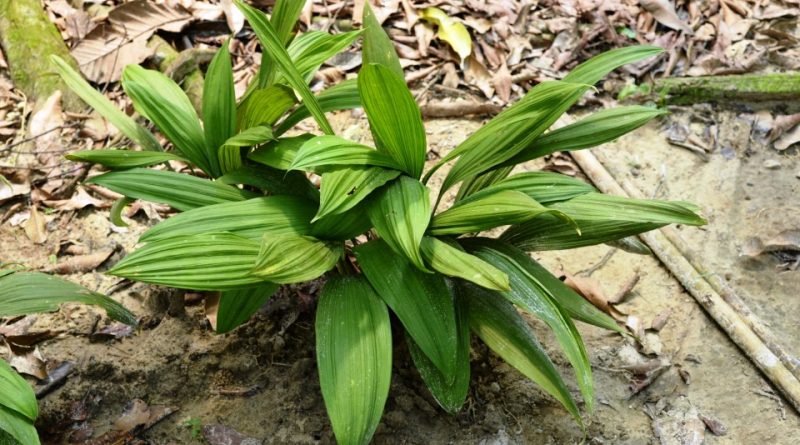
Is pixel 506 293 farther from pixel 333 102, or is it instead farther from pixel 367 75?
pixel 333 102

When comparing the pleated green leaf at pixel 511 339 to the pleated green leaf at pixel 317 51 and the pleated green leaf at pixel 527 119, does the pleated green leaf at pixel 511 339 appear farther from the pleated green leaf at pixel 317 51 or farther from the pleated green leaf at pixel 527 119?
the pleated green leaf at pixel 317 51

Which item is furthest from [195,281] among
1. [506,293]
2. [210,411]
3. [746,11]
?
[746,11]

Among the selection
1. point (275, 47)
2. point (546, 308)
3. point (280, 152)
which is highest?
point (275, 47)

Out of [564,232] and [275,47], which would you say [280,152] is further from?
[564,232]

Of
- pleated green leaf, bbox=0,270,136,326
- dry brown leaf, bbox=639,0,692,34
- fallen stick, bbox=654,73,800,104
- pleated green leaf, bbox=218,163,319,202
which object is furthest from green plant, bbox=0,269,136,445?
dry brown leaf, bbox=639,0,692,34

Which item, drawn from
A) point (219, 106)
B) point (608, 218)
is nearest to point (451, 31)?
point (219, 106)

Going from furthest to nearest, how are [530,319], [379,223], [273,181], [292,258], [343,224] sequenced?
[530,319] → [273,181] → [343,224] → [379,223] → [292,258]

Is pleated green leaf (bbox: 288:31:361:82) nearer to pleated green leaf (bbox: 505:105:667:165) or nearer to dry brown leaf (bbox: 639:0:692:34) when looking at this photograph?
pleated green leaf (bbox: 505:105:667:165)
